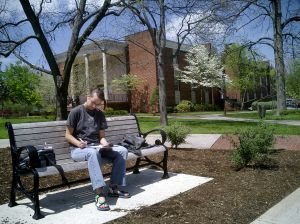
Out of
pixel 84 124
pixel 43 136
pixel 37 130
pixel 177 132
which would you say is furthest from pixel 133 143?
pixel 177 132

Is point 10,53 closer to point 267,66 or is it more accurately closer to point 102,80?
point 102,80

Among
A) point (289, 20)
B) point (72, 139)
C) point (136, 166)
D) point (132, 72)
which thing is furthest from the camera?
point (132, 72)

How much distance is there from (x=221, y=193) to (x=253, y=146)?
1668 millimetres

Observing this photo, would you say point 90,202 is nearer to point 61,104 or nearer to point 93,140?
point 93,140

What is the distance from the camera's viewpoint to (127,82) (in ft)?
127

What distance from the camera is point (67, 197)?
5.41 metres

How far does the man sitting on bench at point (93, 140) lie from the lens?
205 inches

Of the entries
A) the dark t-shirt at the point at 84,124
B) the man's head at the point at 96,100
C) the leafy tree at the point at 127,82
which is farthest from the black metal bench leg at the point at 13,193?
the leafy tree at the point at 127,82

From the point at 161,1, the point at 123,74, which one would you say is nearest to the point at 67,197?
the point at 161,1

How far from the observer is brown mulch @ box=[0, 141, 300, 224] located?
437cm

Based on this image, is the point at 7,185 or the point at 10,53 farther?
the point at 10,53

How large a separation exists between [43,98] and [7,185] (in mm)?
38682

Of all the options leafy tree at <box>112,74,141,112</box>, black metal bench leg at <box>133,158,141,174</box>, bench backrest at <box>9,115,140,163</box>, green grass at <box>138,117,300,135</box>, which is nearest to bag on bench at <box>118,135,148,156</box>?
bench backrest at <box>9,115,140,163</box>

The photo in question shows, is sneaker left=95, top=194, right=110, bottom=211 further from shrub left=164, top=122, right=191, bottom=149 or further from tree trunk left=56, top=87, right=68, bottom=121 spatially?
tree trunk left=56, top=87, right=68, bottom=121
